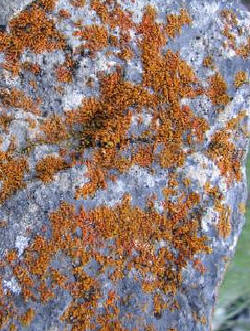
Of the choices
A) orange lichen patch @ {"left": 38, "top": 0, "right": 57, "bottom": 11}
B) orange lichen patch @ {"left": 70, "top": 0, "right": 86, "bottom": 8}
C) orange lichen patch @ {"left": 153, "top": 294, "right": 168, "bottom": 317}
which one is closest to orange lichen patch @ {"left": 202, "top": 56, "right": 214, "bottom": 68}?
orange lichen patch @ {"left": 70, "top": 0, "right": 86, "bottom": 8}

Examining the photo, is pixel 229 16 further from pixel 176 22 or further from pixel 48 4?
pixel 48 4

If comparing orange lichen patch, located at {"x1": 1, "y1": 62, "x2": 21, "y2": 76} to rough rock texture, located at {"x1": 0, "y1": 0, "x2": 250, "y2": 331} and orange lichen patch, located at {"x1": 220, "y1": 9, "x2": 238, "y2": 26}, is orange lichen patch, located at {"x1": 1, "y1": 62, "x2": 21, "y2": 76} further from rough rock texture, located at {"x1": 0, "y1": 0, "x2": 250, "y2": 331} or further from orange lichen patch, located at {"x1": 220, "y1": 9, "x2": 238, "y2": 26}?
orange lichen patch, located at {"x1": 220, "y1": 9, "x2": 238, "y2": 26}

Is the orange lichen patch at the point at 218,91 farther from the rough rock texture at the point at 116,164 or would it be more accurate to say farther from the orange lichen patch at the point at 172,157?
the orange lichen patch at the point at 172,157

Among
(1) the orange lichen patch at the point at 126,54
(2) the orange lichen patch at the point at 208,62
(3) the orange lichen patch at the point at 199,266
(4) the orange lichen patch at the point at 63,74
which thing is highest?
(2) the orange lichen patch at the point at 208,62

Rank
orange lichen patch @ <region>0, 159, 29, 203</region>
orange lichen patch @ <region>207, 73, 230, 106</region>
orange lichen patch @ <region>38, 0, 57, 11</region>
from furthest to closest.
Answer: orange lichen patch @ <region>207, 73, 230, 106</region> < orange lichen patch @ <region>38, 0, 57, 11</region> < orange lichen patch @ <region>0, 159, 29, 203</region>

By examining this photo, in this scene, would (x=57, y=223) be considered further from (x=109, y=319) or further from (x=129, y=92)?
(x=129, y=92)

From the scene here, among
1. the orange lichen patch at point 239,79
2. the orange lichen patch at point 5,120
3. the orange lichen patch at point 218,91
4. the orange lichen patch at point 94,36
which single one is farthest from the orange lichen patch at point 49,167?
the orange lichen patch at point 239,79
